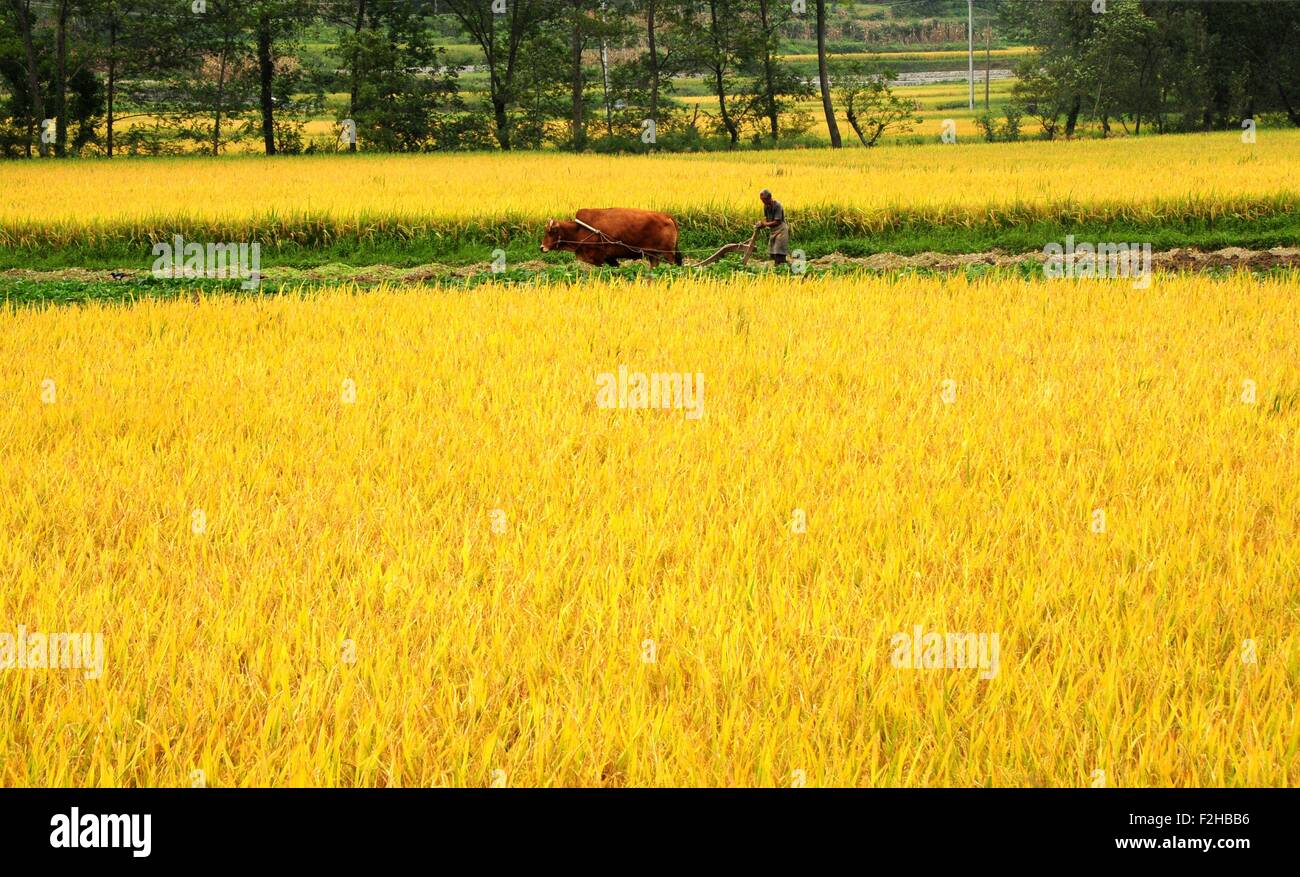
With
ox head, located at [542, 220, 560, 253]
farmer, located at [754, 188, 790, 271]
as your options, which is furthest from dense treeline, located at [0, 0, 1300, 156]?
farmer, located at [754, 188, 790, 271]

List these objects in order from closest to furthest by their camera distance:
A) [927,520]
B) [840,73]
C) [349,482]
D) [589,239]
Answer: [927,520], [349,482], [589,239], [840,73]

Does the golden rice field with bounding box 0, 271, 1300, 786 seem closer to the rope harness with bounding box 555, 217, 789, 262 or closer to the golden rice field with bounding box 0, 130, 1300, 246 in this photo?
the rope harness with bounding box 555, 217, 789, 262

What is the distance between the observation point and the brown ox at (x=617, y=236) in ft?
41.0

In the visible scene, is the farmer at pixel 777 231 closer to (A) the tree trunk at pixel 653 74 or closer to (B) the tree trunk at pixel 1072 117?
(A) the tree trunk at pixel 653 74

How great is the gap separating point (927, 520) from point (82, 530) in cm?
293

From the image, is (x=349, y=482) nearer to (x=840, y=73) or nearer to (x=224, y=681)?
(x=224, y=681)

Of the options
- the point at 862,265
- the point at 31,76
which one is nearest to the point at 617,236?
the point at 862,265

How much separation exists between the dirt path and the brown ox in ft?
3.94

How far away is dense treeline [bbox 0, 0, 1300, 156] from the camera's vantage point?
3403 centimetres

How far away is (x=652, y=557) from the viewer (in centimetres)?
369

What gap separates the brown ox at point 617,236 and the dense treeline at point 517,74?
22.9m

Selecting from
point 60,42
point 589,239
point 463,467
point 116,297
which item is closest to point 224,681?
point 463,467

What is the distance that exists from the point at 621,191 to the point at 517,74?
22.8 m
